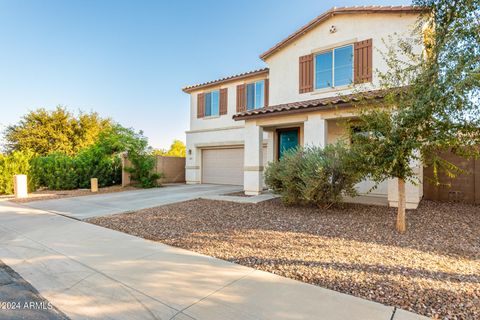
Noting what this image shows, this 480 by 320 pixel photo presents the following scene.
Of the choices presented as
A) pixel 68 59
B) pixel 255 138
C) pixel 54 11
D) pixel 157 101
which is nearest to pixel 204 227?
pixel 255 138

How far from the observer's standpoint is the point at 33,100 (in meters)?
22.8

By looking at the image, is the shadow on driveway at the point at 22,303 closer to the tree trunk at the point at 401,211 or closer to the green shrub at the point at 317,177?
the green shrub at the point at 317,177

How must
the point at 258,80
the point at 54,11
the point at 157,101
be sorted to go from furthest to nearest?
the point at 157,101
the point at 258,80
the point at 54,11

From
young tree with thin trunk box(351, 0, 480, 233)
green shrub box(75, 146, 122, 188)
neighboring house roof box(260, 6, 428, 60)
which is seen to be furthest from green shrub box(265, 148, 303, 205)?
green shrub box(75, 146, 122, 188)

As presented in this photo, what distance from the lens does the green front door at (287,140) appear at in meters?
11.3

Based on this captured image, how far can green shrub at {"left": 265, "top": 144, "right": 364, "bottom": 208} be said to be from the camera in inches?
261

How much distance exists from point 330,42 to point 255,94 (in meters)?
4.83

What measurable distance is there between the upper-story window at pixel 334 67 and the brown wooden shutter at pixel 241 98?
15.6 feet

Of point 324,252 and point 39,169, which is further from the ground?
point 39,169

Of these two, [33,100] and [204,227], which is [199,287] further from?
[33,100]

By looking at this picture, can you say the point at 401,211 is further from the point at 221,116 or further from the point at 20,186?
the point at 20,186

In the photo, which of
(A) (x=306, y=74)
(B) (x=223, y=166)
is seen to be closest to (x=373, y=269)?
(A) (x=306, y=74)

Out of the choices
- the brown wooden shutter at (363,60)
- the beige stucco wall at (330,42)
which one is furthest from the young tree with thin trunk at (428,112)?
the brown wooden shutter at (363,60)

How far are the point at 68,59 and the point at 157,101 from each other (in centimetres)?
724
